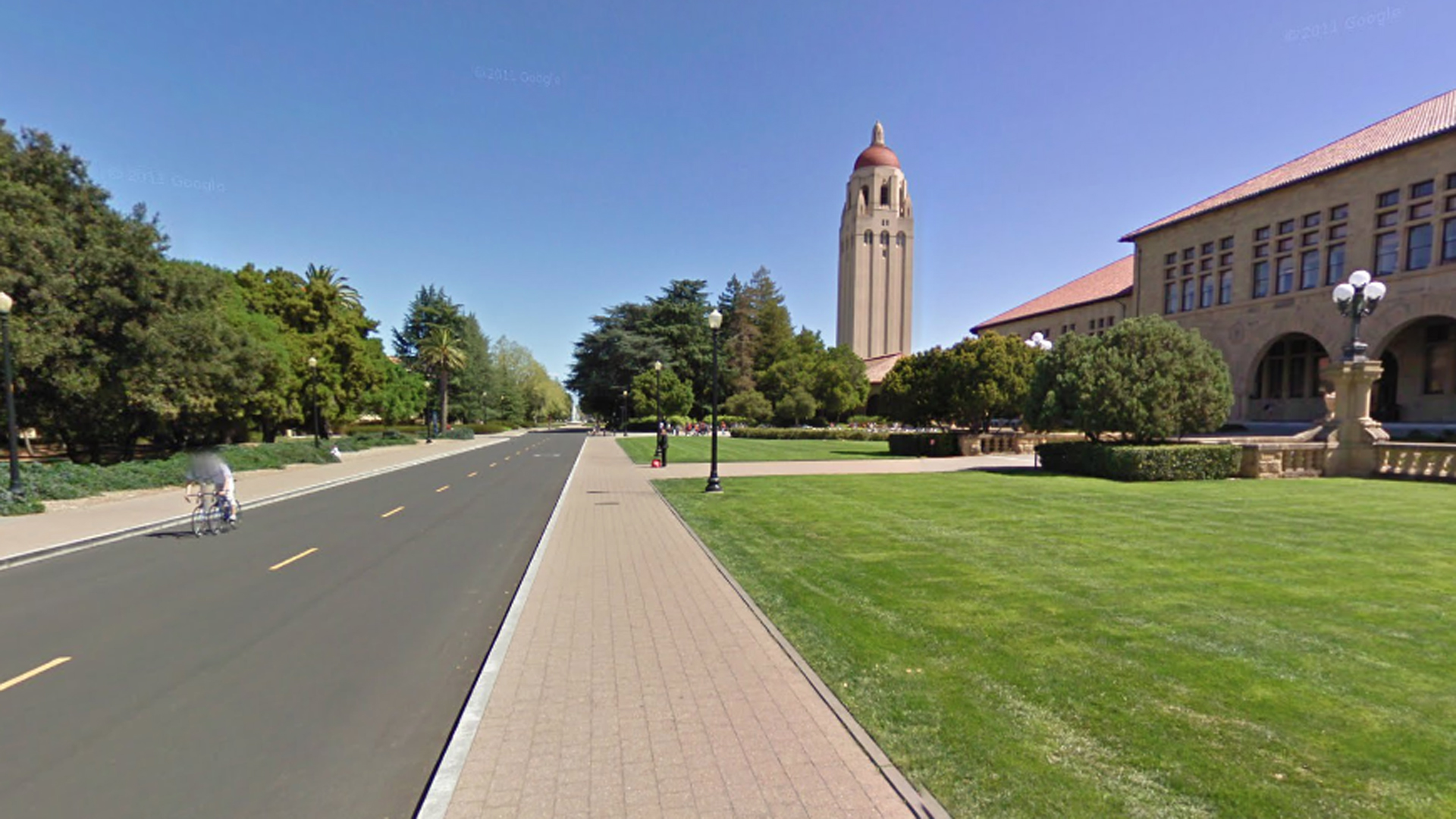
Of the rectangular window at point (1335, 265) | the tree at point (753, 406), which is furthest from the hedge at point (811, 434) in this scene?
the rectangular window at point (1335, 265)

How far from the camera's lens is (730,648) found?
18.5 ft

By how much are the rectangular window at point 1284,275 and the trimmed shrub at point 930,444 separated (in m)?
23.0

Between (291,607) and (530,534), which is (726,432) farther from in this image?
(291,607)

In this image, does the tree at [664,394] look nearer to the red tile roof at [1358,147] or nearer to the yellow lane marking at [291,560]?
the red tile roof at [1358,147]

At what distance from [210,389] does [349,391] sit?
20.9 m

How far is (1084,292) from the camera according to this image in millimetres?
58062

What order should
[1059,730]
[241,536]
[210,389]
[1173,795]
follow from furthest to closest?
[210,389], [241,536], [1059,730], [1173,795]

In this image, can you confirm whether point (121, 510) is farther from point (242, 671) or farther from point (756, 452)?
point (756, 452)

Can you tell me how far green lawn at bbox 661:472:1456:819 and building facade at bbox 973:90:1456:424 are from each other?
90.7 ft

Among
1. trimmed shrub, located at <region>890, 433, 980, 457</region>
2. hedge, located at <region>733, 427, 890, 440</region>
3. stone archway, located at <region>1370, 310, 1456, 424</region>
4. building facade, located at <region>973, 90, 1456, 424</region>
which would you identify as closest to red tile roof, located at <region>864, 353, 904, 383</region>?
hedge, located at <region>733, 427, 890, 440</region>

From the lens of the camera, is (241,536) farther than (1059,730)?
Yes

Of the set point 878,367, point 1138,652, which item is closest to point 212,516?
point 1138,652

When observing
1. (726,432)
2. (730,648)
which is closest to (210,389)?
(730,648)

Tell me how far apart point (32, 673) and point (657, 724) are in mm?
5514
